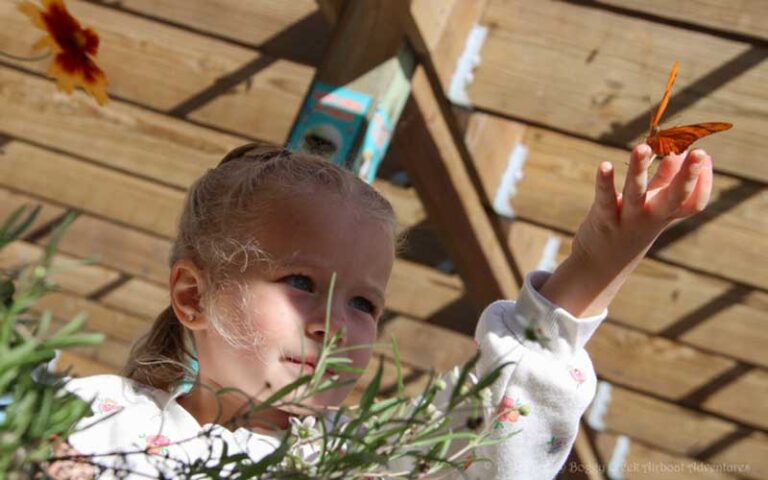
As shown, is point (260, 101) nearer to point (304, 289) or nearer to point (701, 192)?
point (304, 289)

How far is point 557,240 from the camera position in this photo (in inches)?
108

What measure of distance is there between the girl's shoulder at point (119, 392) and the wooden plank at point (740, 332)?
1.85 metres

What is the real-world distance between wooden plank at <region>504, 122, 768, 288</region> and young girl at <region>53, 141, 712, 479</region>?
1.24 metres

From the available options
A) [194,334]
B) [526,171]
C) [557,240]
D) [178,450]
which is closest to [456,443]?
[178,450]

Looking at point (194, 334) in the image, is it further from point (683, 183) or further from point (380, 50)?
point (380, 50)

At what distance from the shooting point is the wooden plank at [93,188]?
3.37 m

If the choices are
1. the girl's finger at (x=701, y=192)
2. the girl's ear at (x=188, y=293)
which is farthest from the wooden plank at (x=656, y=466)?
the girl's finger at (x=701, y=192)

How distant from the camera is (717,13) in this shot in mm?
2133

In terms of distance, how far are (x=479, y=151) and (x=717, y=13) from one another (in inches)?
21.5

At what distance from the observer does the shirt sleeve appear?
3.80ft

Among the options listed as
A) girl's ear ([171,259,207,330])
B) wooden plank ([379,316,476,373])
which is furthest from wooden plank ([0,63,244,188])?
girl's ear ([171,259,207,330])

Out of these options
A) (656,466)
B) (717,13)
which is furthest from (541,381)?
(656,466)

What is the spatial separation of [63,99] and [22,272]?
295 centimetres

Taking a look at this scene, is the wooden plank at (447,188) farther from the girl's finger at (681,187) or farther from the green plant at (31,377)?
the green plant at (31,377)
